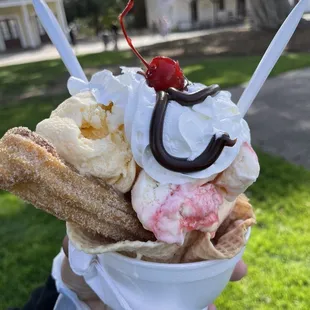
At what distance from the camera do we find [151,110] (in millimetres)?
1076

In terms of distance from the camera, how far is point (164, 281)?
1049 mm

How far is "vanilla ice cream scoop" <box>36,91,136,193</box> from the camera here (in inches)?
41.4

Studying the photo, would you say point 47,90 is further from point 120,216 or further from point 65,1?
point 65,1

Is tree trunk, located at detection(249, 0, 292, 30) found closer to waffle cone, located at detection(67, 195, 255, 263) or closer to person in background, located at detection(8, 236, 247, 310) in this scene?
person in background, located at detection(8, 236, 247, 310)

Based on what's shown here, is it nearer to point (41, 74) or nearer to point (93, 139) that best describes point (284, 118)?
point (93, 139)

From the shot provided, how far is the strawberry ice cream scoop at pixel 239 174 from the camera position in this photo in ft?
3.56

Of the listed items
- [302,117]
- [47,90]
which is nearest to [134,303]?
[302,117]

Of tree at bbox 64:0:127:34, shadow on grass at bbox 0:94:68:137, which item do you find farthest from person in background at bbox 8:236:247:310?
tree at bbox 64:0:127:34

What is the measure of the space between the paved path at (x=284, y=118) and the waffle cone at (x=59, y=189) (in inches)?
115

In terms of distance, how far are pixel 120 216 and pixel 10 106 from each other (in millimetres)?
6126

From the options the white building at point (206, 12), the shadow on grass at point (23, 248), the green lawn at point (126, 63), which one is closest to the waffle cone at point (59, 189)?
the shadow on grass at point (23, 248)

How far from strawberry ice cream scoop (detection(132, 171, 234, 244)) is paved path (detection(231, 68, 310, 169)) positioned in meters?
2.83

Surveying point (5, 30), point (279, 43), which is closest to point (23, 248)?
point (279, 43)

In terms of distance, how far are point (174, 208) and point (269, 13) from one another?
1001 centimetres
